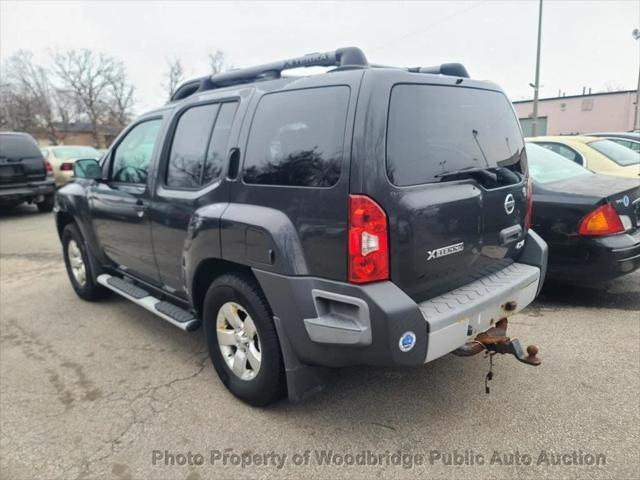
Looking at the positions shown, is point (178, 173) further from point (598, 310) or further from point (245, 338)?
point (598, 310)

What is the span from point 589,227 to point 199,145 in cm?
314

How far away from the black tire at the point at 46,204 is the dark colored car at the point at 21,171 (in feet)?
1.00

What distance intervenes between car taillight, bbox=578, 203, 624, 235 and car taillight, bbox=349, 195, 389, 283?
8.28ft

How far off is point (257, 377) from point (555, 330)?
8.02ft

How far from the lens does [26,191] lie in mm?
10523

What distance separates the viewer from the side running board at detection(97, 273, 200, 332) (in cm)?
325

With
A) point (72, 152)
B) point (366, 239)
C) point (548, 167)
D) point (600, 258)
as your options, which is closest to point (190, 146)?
point (366, 239)

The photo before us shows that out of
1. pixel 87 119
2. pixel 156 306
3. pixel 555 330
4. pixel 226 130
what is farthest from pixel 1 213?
pixel 87 119

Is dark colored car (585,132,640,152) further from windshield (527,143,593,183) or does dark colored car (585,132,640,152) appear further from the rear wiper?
the rear wiper

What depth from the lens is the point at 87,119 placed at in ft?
168

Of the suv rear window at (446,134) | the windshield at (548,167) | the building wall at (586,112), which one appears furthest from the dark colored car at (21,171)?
the building wall at (586,112)

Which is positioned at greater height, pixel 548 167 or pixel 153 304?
pixel 548 167

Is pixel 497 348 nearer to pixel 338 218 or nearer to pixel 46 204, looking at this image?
pixel 338 218

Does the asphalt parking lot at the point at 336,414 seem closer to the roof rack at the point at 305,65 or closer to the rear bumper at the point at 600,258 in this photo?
the rear bumper at the point at 600,258
